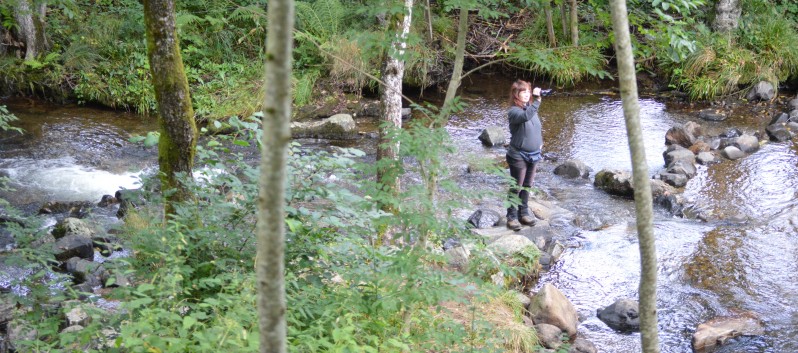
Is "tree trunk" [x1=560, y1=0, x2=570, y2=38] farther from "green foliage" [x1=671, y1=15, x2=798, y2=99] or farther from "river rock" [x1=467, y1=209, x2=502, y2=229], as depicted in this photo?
"river rock" [x1=467, y1=209, x2=502, y2=229]

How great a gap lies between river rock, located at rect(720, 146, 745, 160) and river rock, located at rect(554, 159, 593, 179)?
221 centimetres

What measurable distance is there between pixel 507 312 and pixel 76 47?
11.2 metres

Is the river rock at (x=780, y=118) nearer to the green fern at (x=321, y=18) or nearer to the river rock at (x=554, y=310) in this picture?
the river rock at (x=554, y=310)

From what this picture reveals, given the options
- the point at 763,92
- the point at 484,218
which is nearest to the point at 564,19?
the point at 763,92

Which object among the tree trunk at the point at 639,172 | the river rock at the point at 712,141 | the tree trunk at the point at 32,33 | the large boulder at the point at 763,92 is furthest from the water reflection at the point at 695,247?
the tree trunk at the point at 32,33

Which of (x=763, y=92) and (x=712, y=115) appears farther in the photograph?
(x=763, y=92)

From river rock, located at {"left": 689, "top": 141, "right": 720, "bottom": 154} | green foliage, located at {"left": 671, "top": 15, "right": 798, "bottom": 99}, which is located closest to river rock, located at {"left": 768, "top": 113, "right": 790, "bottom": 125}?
green foliage, located at {"left": 671, "top": 15, "right": 798, "bottom": 99}

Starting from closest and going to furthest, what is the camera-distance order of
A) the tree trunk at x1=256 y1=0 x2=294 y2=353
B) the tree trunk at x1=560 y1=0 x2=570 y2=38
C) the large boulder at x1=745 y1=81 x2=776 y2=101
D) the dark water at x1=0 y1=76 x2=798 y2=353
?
the tree trunk at x1=256 y1=0 x2=294 y2=353 < the dark water at x1=0 y1=76 x2=798 y2=353 < the large boulder at x1=745 y1=81 x2=776 y2=101 < the tree trunk at x1=560 y1=0 x2=570 y2=38

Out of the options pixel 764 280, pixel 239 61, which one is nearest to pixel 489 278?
pixel 764 280

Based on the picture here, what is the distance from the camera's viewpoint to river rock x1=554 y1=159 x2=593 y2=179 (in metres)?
9.66

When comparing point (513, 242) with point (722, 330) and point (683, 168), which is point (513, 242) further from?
point (683, 168)

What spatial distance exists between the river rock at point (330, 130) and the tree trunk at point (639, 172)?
903cm

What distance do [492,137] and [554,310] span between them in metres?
5.66

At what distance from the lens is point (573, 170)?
31.7 feet
